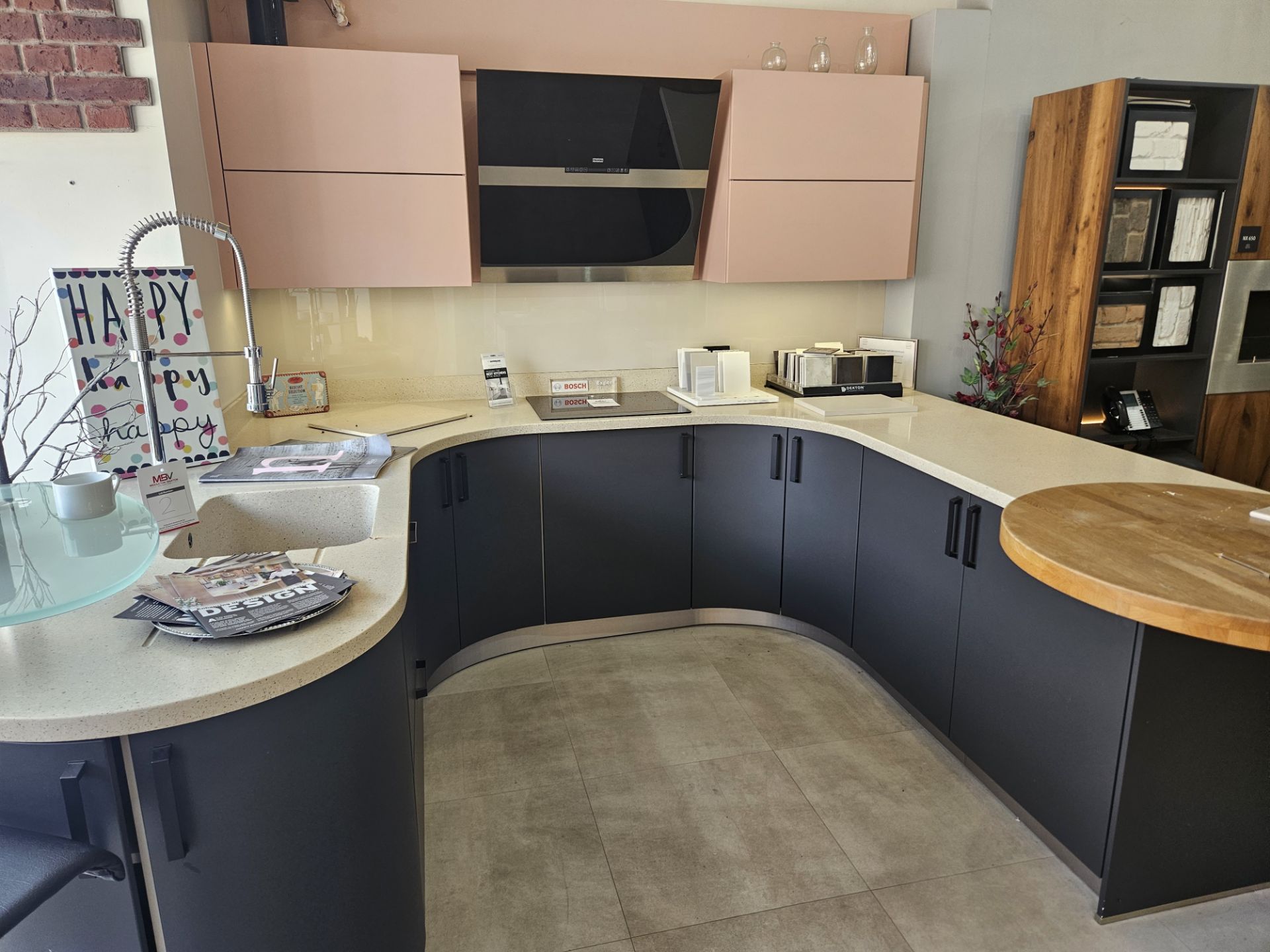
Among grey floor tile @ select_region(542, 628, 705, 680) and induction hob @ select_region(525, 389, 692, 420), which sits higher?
induction hob @ select_region(525, 389, 692, 420)

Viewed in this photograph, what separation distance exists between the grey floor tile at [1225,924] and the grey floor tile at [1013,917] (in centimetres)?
3

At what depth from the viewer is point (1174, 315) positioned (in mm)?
3330

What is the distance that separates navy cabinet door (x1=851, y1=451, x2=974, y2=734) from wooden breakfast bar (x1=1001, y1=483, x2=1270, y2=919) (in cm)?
44

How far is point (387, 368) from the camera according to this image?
10.6ft

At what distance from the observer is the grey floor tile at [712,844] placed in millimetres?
1925

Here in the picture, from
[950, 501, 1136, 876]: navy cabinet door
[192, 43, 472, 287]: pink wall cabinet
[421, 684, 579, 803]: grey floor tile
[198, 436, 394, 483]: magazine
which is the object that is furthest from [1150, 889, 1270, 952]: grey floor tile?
[192, 43, 472, 287]: pink wall cabinet

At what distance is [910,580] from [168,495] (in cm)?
198

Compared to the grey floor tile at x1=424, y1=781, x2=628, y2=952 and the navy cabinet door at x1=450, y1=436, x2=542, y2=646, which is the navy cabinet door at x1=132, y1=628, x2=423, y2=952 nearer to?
the grey floor tile at x1=424, y1=781, x2=628, y2=952

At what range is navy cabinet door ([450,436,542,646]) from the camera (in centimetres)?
284

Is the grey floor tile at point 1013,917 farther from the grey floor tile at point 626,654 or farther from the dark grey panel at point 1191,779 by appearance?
the grey floor tile at point 626,654

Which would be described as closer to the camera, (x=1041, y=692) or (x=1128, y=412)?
(x=1041, y=692)

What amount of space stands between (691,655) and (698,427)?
2.70 feet

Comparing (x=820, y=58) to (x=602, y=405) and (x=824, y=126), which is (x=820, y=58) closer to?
(x=824, y=126)

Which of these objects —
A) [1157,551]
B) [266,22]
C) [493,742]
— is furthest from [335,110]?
[1157,551]
